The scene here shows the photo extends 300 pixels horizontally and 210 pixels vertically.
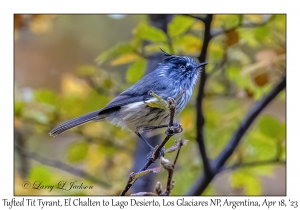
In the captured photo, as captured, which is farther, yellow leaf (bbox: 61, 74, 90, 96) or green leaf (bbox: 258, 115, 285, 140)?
yellow leaf (bbox: 61, 74, 90, 96)

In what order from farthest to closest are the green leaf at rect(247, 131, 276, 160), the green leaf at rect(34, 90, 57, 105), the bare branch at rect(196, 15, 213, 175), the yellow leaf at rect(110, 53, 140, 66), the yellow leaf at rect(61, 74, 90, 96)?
the yellow leaf at rect(61, 74, 90, 96)
the green leaf at rect(34, 90, 57, 105)
the green leaf at rect(247, 131, 276, 160)
the yellow leaf at rect(110, 53, 140, 66)
the bare branch at rect(196, 15, 213, 175)

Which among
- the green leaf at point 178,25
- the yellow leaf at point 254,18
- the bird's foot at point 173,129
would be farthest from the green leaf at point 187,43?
the bird's foot at point 173,129

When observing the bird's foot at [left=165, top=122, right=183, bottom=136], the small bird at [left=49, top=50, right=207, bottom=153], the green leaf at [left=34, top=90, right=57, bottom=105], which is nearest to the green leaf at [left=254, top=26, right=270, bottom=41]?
the small bird at [left=49, top=50, right=207, bottom=153]

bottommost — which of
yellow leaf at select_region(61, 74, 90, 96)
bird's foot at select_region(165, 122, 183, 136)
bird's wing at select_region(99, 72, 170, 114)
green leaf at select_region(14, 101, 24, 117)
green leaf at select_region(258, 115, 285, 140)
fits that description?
bird's foot at select_region(165, 122, 183, 136)


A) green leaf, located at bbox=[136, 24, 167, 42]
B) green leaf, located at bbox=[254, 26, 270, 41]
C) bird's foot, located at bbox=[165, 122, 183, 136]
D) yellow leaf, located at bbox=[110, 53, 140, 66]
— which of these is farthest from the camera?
green leaf, located at bbox=[254, 26, 270, 41]

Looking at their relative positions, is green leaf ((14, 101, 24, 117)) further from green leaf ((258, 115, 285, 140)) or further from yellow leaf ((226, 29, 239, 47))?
green leaf ((258, 115, 285, 140))

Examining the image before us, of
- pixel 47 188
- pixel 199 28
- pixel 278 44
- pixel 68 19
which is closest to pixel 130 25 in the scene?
pixel 68 19
